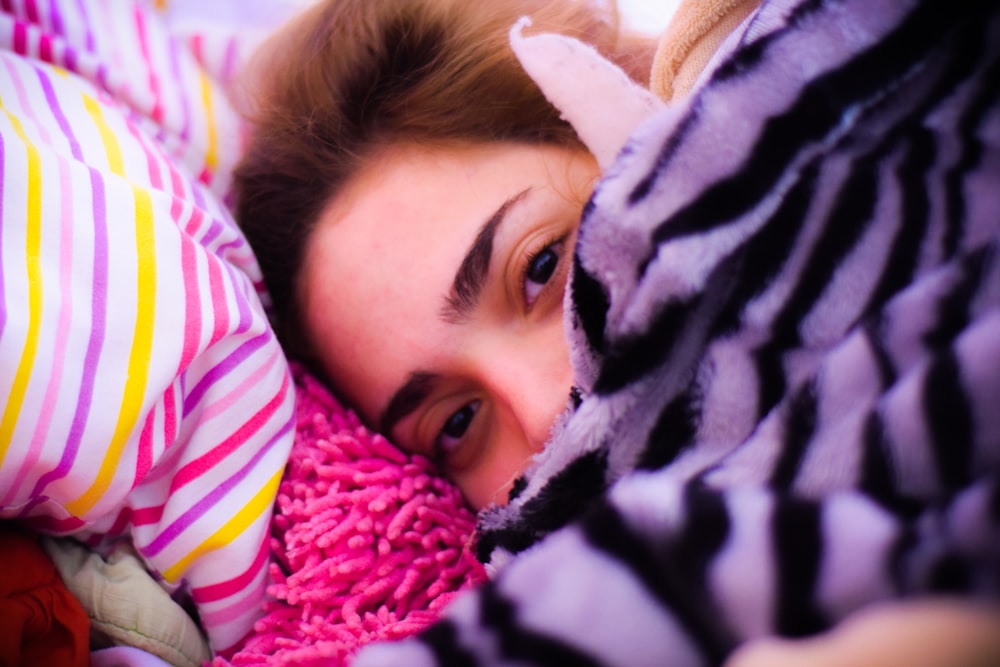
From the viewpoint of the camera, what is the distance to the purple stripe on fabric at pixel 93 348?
521mm

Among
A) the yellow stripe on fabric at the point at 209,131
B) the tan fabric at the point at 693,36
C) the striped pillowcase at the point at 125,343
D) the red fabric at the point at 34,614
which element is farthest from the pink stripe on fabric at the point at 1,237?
the tan fabric at the point at 693,36

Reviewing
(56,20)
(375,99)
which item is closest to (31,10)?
(56,20)

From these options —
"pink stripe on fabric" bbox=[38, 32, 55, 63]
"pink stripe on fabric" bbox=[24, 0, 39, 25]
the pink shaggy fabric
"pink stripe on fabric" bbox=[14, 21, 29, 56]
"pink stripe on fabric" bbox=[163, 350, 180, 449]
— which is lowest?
the pink shaggy fabric

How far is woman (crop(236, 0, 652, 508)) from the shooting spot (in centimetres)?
65

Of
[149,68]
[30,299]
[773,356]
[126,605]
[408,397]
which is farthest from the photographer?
[149,68]

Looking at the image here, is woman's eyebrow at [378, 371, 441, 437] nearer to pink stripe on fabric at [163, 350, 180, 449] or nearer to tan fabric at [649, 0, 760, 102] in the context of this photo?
pink stripe on fabric at [163, 350, 180, 449]

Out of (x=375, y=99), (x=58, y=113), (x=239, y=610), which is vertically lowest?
(x=239, y=610)

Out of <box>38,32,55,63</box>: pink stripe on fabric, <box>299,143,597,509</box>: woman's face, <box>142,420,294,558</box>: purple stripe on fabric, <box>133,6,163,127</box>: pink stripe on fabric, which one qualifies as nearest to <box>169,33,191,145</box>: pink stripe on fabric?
<box>133,6,163,127</box>: pink stripe on fabric

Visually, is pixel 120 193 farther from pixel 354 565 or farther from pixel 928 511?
pixel 928 511

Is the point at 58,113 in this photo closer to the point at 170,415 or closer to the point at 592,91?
the point at 170,415

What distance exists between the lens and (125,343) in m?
0.54

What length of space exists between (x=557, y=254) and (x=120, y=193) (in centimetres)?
42

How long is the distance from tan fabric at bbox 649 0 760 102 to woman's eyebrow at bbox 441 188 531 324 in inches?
8.4

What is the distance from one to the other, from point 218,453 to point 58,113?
396mm
